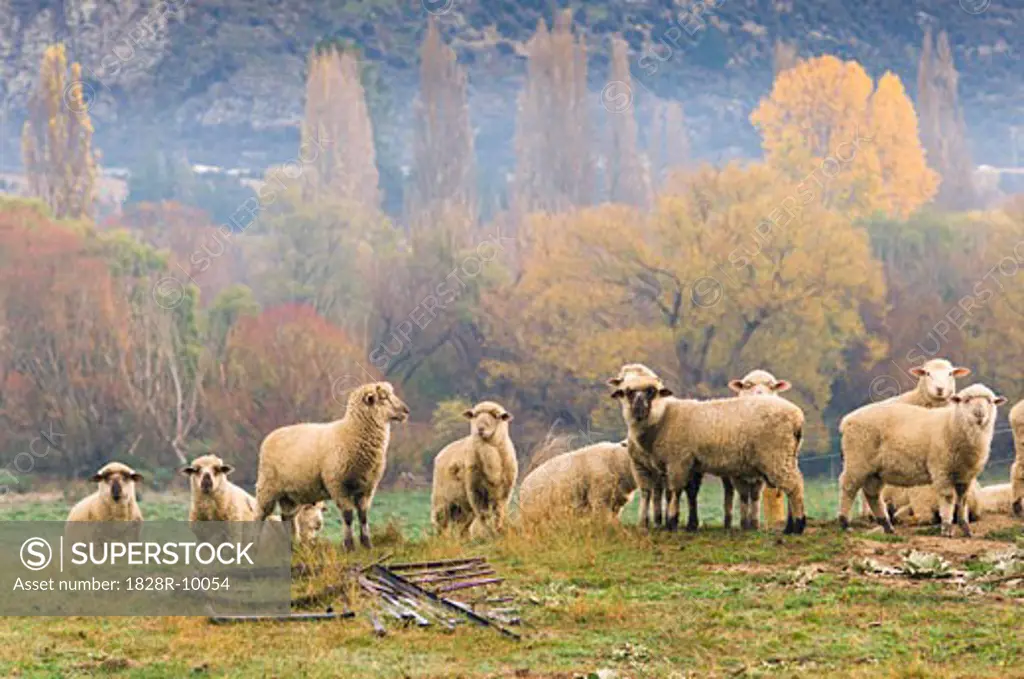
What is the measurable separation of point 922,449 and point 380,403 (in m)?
5.37

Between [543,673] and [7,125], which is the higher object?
[7,125]

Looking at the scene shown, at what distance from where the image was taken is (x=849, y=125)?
98.7 m

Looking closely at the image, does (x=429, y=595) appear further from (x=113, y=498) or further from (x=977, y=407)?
(x=977, y=407)

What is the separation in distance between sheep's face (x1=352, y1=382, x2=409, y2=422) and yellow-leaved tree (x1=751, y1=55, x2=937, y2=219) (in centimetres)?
7631

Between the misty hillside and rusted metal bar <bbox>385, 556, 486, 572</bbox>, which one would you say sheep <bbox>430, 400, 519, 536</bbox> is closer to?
rusted metal bar <bbox>385, 556, 486, 572</bbox>

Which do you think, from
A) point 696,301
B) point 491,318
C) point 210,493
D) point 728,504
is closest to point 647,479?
point 728,504

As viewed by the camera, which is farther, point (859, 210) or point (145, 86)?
point (145, 86)

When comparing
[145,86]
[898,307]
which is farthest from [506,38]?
[898,307]

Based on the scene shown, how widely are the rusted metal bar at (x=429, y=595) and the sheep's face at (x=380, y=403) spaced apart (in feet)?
8.14

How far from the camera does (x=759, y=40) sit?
146 meters

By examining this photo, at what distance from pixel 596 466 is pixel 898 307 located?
4506cm

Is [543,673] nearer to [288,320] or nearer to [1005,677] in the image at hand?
[1005,677]

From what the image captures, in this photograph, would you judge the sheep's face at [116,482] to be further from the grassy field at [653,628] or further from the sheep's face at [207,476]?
the grassy field at [653,628]

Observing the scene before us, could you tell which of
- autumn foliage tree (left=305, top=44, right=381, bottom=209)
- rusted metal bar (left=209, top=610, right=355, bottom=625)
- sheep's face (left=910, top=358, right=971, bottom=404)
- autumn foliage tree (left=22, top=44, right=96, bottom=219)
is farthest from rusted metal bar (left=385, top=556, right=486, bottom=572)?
autumn foliage tree (left=305, top=44, right=381, bottom=209)
